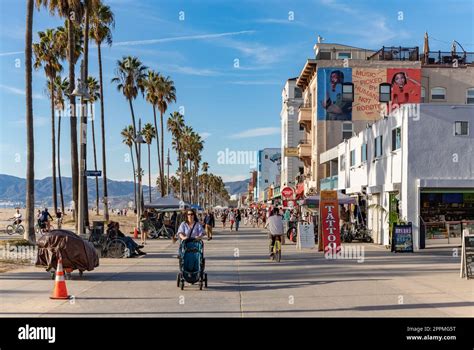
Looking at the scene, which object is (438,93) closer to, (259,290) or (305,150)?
(305,150)

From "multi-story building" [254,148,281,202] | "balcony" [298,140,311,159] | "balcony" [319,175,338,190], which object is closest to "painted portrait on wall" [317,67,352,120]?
"balcony" [298,140,311,159]

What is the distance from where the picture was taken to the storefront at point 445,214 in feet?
94.1

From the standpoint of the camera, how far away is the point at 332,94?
56.3 m

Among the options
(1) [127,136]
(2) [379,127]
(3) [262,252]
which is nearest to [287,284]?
(3) [262,252]

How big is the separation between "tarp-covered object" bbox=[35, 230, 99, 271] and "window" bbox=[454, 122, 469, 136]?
Result: 1748 cm

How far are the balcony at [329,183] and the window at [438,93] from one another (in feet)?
37.8

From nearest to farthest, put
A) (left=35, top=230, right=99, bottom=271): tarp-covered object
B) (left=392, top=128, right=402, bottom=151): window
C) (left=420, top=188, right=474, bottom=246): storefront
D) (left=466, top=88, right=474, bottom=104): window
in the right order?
(left=35, top=230, right=99, bottom=271): tarp-covered object < (left=420, top=188, right=474, bottom=246): storefront < (left=392, top=128, right=402, bottom=151): window < (left=466, top=88, right=474, bottom=104): window

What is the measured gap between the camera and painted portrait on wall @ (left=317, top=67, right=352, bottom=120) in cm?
5603

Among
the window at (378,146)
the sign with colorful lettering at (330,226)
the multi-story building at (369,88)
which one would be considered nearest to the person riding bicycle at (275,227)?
the sign with colorful lettering at (330,226)

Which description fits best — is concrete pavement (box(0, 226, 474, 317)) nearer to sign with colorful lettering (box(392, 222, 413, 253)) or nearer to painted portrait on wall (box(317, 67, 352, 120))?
sign with colorful lettering (box(392, 222, 413, 253))

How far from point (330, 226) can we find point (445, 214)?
6.08 meters

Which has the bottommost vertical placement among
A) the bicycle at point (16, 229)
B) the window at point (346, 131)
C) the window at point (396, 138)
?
the bicycle at point (16, 229)

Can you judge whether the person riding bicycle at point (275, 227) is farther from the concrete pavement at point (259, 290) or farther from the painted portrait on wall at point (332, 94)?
the painted portrait on wall at point (332, 94)
